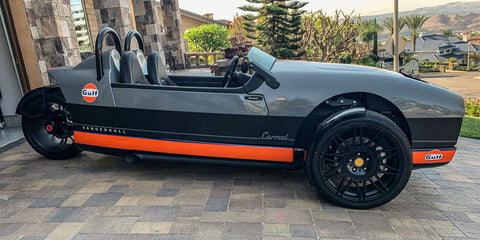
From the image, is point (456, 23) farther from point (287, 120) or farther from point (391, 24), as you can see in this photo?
point (287, 120)

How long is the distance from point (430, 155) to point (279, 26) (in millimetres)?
18763

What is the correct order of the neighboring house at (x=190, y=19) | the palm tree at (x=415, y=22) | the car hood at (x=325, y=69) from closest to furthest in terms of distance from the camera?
1. the car hood at (x=325, y=69)
2. the neighboring house at (x=190, y=19)
3. the palm tree at (x=415, y=22)

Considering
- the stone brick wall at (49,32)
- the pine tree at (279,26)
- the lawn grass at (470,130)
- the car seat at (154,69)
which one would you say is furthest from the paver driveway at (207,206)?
the pine tree at (279,26)

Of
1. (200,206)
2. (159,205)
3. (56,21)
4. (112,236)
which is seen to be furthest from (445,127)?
(56,21)

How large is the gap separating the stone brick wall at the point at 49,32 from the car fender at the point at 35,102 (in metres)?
1.99

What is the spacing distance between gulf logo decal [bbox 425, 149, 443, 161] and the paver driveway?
0.41m

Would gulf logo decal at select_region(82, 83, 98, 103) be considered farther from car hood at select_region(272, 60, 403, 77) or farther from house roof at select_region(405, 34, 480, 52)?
house roof at select_region(405, 34, 480, 52)

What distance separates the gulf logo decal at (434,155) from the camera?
2.49 metres

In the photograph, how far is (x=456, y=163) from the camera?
146 inches

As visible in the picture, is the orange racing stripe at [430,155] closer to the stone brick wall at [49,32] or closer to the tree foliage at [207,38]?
the stone brick wall at [49,32]

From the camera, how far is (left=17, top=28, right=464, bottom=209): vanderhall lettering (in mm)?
2391

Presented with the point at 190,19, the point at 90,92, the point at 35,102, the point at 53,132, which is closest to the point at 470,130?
the point at 90,92

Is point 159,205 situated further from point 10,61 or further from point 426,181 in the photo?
point 10,61

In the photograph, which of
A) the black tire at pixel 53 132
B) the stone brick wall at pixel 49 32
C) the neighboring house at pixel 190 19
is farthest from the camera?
the neighboring house at pixel 190 19
